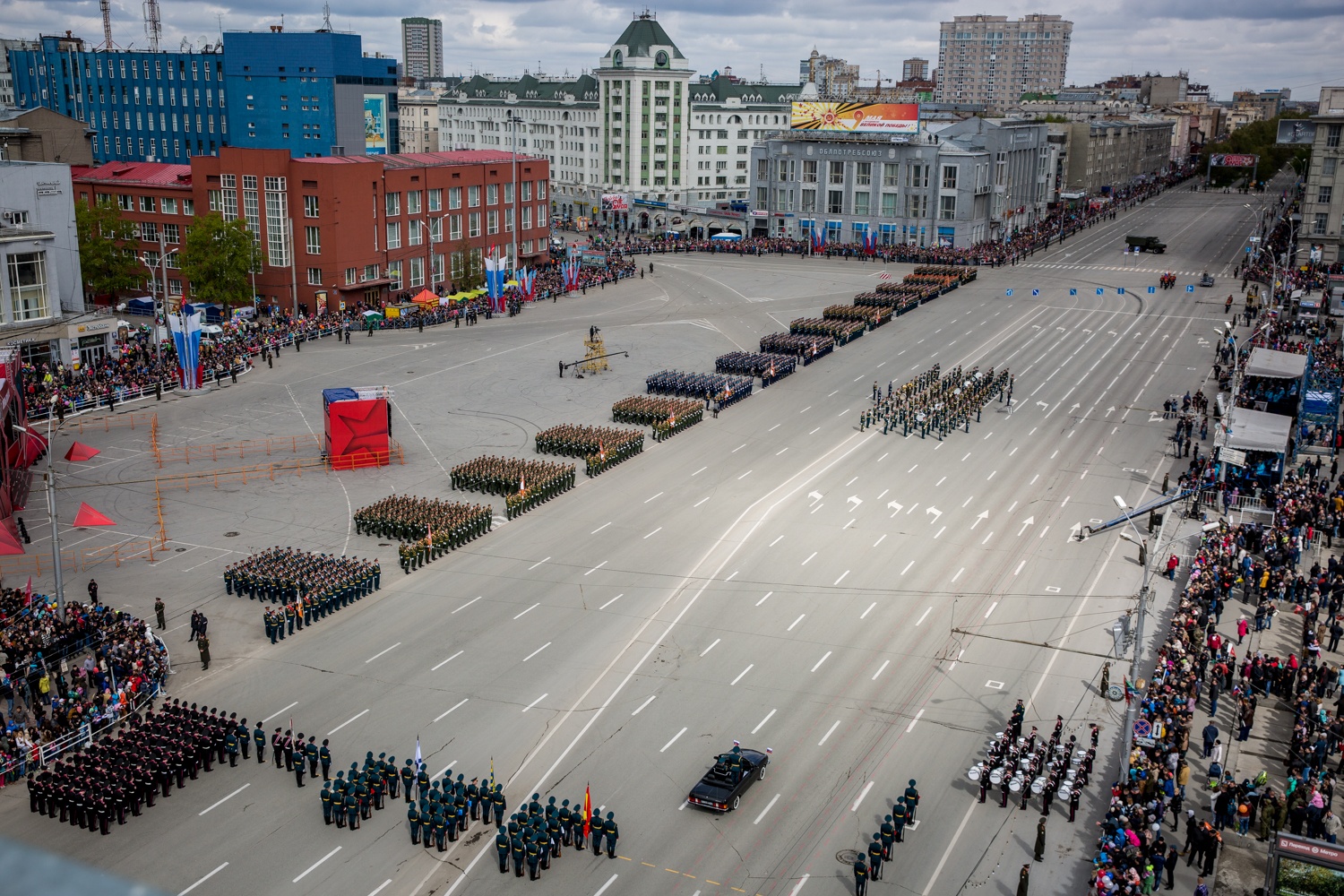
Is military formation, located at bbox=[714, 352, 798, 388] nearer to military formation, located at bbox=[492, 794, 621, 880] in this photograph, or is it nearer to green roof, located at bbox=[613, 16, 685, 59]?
military formation, located at bbox=[492, 794, 621, 880]

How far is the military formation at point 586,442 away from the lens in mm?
54656

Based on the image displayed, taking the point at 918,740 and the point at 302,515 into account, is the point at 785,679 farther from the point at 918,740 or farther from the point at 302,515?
the point at 302,515

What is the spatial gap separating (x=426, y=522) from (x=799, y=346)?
37.9m

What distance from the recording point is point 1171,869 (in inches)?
979

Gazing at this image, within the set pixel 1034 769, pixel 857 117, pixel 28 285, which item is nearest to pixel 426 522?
pixel 1034 769

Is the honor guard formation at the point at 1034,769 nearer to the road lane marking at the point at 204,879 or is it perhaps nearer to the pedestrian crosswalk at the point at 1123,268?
the road lane marking at the point at 204,879

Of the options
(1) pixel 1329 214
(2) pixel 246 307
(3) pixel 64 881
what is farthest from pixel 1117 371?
(3) pixel 64 881

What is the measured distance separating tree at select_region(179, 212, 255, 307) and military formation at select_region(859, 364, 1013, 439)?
4611 cm

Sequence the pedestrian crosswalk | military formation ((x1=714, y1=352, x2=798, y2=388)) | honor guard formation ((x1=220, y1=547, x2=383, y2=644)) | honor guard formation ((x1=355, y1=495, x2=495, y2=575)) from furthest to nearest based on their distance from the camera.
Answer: the pedestrian crosswalk
military formation ((x1=714, y1=352, x2=798, y2=388))
honor guard formation ((x1=355, y1=495, x2=495, y2=575))
honor guard formation ((x1=220, y1=547, x2=383, y2=644))

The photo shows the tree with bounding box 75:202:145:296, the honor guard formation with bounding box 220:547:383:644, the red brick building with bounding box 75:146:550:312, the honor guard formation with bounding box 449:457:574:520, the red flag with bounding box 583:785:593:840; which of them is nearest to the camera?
the red flag with bounding box 583:785:593:840

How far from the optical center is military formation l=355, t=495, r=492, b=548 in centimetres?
4438

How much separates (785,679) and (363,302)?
64.5 m

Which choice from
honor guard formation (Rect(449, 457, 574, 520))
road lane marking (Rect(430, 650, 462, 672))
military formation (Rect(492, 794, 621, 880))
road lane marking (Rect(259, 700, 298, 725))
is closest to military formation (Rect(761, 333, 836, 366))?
honor guard formation (Rect(449, 457, 574, 520))

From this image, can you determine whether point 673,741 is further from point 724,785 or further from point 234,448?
point 234,448
